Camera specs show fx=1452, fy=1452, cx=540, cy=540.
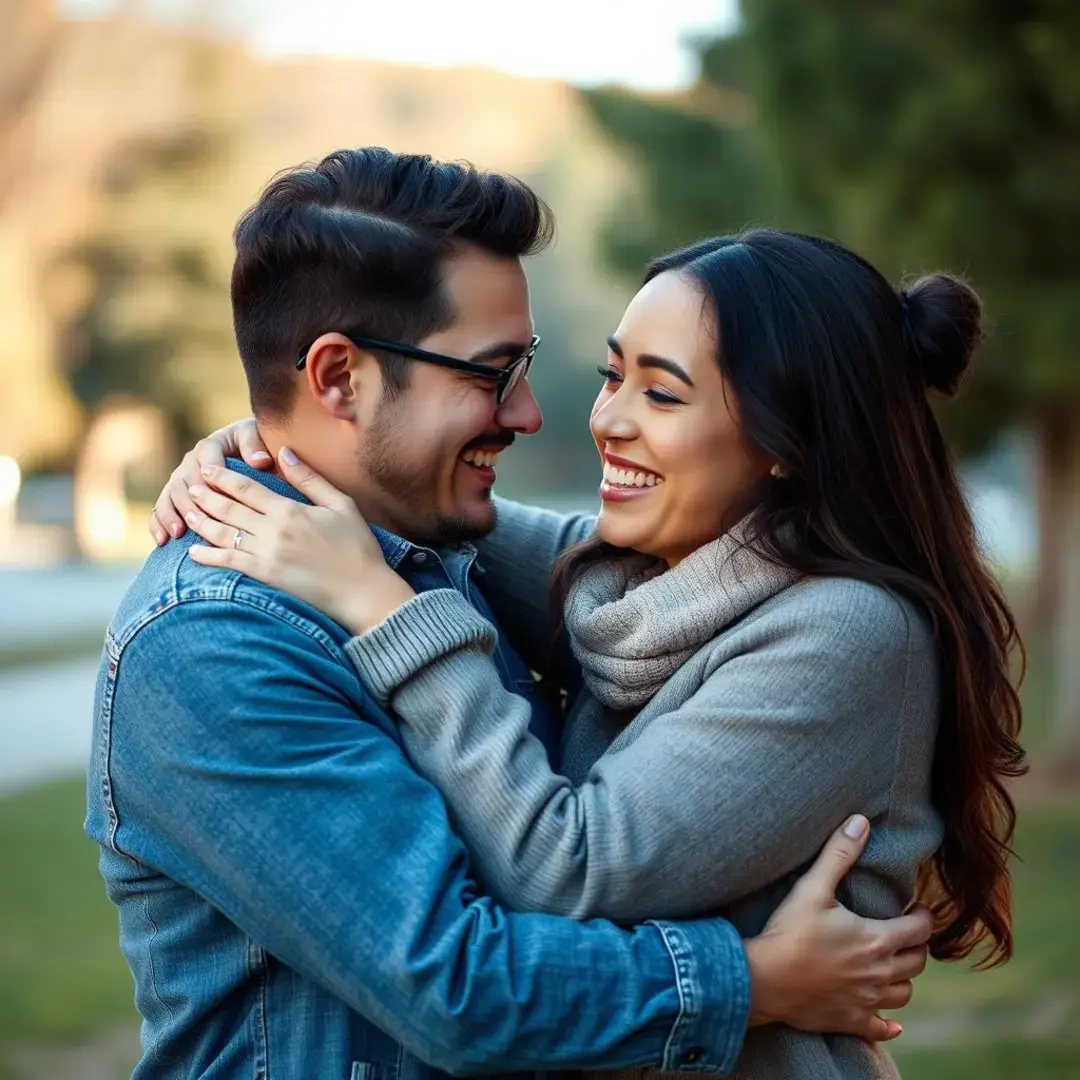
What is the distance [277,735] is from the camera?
188cm

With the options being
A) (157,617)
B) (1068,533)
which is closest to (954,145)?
(1068,533)

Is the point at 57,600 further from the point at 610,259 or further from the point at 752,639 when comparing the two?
the point at 752,639

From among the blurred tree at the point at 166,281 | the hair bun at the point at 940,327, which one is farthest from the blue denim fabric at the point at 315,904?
the blurred tree at the point at 166,281

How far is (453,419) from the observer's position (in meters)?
2.41

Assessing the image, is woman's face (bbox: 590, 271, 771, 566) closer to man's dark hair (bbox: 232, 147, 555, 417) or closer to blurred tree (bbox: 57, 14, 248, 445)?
man's dark hair (bbox: 232, 147, 555, 417)

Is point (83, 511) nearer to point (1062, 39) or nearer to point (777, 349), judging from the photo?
point (1062, 39)

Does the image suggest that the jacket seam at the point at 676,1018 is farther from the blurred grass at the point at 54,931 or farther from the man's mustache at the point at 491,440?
the blurred grass at the point at 54,931

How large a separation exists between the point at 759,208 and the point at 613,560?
8.58 meters

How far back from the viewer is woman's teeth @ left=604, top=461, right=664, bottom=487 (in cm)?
244

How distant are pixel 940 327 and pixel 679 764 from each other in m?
0.93

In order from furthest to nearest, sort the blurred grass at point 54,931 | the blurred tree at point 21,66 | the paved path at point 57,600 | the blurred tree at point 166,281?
the blurred tree at point 166,281 < the paved path at point 57,600 < the blurred tree at point 21,66 < the blurred grass at point 54,931

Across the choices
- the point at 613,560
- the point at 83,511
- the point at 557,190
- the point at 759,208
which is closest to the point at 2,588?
the point at 83,511

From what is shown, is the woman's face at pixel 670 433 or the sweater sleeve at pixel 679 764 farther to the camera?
the woman's face at pixel 670 433

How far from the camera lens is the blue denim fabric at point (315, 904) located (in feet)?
6.06
